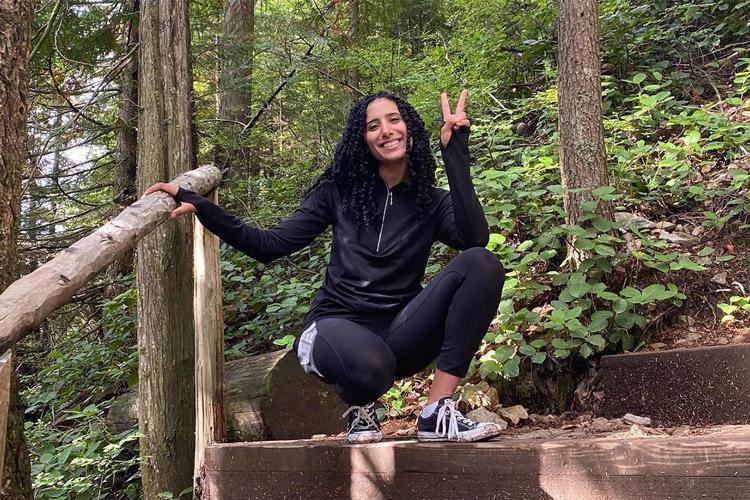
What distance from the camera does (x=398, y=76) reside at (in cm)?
780

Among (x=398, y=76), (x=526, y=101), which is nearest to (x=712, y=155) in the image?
(x=526, y=101)

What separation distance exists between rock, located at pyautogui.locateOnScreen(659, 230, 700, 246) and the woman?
2.06 meters

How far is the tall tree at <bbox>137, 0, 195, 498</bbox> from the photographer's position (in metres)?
3.92

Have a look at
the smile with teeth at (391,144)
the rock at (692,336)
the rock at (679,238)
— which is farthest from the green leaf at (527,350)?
the smile with teeth at (391,144)

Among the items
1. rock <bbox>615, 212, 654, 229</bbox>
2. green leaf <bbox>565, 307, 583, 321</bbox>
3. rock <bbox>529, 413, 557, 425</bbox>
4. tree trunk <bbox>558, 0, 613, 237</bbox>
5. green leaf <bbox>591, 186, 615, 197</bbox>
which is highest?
tree trunk <bbox>558, 0, 613, 237</bbox>

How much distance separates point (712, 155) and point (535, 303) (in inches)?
84.6

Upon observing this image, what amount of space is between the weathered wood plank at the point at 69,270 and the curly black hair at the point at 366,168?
2.46 feet

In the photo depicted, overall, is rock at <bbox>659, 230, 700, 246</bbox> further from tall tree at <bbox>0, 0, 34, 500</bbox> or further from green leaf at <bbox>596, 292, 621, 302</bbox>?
tall tree at <bbox>0, 0, 34, 500</bbox>

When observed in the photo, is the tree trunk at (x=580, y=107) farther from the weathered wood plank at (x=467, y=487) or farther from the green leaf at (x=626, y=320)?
the weathered wood plank at (x=467, y=487)

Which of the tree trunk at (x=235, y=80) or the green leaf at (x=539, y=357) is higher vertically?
the tree trunk at (x=235, y=80)

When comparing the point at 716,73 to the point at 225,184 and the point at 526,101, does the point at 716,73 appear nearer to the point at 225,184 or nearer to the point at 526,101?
the point at 526,101

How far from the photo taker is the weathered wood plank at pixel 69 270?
1496 millimetres

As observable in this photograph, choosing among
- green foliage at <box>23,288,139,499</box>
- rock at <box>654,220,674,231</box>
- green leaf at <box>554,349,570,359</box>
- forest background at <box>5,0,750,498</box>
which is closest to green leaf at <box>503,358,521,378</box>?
forest background at <box>5,0,750,498</box>

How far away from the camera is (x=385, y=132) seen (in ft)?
8.98
